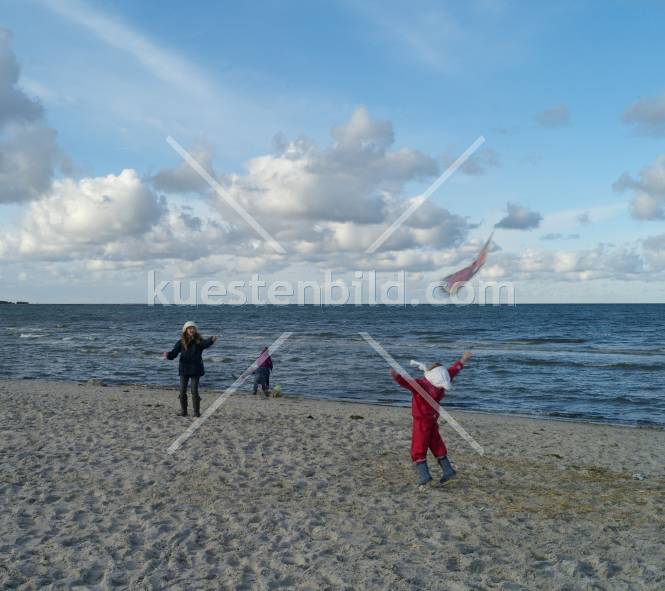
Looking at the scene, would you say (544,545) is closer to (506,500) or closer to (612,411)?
(506,500)

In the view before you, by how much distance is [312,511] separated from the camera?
7324 mm

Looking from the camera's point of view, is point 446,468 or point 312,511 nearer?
point 312,511

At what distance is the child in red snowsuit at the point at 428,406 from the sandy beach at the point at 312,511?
370 millimetres

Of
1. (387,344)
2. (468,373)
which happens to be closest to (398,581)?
(468,373)

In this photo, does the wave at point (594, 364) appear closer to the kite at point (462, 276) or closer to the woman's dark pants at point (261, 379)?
the woman's dark pants at point (261, 379)

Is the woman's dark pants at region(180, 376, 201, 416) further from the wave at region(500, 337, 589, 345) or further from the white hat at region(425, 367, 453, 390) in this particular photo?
the wave at region(500, 337, 589, 345)

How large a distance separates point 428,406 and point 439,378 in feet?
1.30

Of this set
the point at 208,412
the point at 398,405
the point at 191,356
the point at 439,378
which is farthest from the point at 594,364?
the point at 439,378

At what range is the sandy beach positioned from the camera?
222 inches

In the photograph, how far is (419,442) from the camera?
8.12 metres

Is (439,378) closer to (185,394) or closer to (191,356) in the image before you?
(191,356)

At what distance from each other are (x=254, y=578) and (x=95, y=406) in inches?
457

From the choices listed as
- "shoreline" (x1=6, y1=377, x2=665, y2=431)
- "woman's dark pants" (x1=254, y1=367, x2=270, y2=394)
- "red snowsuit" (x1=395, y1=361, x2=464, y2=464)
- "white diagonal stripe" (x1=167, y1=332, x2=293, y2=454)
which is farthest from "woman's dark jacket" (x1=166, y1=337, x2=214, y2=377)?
"shoreline" (x1=6, y1=377, x2=665, y2=431)

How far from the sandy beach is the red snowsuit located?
0.58 meters
